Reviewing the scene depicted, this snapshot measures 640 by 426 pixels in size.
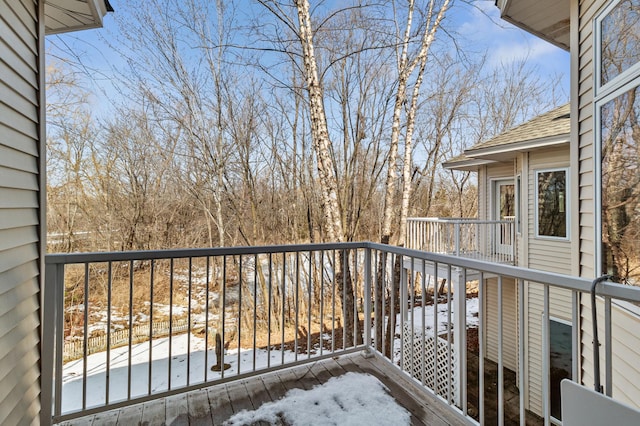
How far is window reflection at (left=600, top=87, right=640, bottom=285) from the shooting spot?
80.1 inches

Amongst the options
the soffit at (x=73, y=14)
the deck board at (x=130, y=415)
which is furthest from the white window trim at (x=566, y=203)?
the soffit at (x=73, y=14)

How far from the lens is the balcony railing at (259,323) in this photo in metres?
1.84

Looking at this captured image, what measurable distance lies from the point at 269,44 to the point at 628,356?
5.55m

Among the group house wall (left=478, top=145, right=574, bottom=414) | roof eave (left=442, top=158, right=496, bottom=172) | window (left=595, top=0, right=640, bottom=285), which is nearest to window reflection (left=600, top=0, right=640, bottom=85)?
window (left=595, top=0, right=640, bottom=285)

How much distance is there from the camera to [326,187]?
4.96 meters

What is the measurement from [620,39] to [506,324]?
7.18 meters

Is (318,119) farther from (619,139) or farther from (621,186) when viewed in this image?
(621,186)

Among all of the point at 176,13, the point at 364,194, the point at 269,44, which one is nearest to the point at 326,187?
the point at 269,44

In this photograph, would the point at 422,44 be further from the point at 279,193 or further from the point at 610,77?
the point at 279,193

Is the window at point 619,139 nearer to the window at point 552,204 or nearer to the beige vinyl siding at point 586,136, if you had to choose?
the beige vinyl siding at point 586,136

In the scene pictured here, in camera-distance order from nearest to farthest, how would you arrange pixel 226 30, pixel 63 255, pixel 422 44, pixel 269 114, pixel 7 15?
pixel 7 15
pixel 63 255
pixel 422 44
pixel 226 30
pixel 269 114

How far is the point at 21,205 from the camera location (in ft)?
5.45

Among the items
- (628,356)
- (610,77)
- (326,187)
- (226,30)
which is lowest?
(628,356)

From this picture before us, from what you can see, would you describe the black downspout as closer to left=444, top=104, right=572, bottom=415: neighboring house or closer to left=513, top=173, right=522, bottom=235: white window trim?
left=444, top=104, right=572, bottom=415: neighboring house
